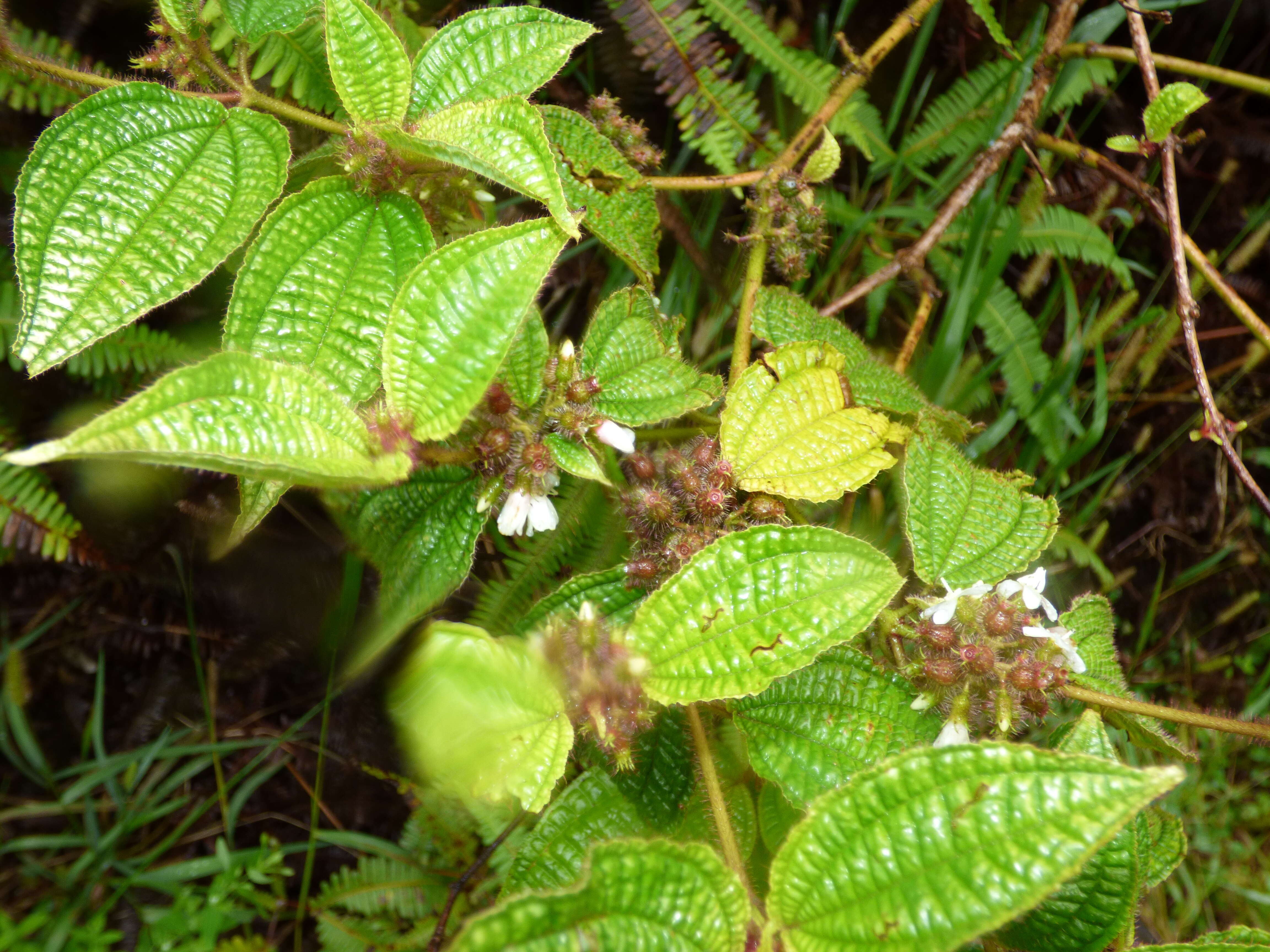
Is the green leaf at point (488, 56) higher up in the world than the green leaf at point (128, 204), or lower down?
higher up

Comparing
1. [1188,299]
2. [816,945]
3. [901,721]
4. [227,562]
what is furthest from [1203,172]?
[227,562]

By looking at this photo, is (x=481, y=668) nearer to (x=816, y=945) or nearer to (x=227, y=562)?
(x=816, y=945)

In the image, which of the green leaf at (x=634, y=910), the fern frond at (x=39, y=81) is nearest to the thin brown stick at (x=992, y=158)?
the green leaf at (x=634, y=910)

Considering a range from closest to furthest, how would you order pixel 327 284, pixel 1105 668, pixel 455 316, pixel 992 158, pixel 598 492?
pixel 455 316
pixel 327 284
pixel 1105 668
pixel 598 492
pixel 992 158

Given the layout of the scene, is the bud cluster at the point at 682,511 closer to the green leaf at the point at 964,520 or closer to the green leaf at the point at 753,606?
the green leaf at the point at 753,606

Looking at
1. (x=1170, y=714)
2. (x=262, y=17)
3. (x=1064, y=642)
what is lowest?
(x=1170, y=714)

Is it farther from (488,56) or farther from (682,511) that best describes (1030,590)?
(488,56)

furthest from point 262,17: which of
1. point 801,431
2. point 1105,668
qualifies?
point 1105,668

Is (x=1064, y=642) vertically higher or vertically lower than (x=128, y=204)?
lower
